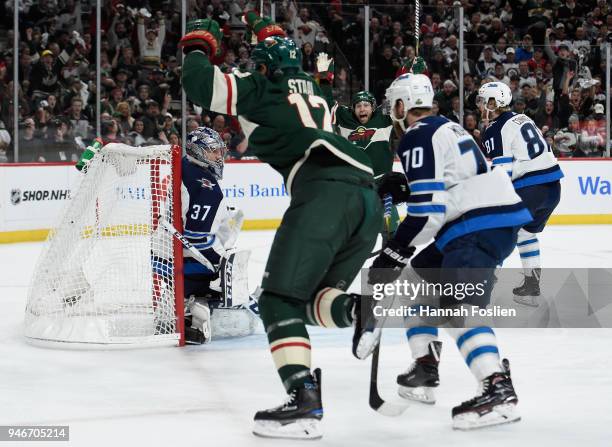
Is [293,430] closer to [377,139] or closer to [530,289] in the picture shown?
[530,289]

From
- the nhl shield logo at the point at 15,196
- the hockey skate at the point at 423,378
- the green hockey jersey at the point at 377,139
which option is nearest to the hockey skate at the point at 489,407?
the hockey skate at the point at 423,378

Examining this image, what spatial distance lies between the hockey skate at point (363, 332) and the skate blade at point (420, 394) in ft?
1.55

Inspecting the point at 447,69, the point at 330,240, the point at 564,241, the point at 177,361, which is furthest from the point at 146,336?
the point at 447,69

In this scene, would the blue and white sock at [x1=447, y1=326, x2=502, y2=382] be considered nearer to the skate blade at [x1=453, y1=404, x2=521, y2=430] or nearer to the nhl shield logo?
the skate blade at [x1=453, y1=404, x2=521, y2=430]

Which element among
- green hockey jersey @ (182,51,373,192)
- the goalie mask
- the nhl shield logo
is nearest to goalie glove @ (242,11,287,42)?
green hockey jersey @ (182,51,373,192)

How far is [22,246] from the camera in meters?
8.67

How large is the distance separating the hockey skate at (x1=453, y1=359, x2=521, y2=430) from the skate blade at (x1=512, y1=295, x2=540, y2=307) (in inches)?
99.9

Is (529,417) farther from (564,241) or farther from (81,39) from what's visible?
(81,39)

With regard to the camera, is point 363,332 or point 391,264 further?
point 391,264

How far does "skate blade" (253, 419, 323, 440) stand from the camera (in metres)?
3.07

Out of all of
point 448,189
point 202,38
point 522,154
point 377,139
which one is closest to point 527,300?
point 522,154

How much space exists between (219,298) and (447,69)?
6.79 m

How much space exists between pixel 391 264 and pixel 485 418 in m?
0.55

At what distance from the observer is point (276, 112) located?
10.7 feet
